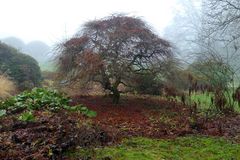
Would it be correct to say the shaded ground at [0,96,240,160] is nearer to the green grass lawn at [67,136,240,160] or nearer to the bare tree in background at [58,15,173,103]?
the green grass lawn at [67,136,240,160]

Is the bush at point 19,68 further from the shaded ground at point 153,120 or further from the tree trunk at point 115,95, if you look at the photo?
the tree trunk at point 115,95

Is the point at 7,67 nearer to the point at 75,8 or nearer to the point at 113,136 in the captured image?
the point at 113,136

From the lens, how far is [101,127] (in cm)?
727

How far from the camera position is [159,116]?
31.9ft

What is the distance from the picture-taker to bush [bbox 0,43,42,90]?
16.1m

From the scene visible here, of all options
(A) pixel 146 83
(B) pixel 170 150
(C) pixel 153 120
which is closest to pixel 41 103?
(C) pixel 153 120

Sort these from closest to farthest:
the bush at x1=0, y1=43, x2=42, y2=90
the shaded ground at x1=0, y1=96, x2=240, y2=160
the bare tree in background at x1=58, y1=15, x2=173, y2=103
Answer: the shaded ground at x1=0, y1=96, x2=240, y2=160, the bare tree in background at x1=58, y1=15, x2=173, y2=103, the bush at x1=0, y1=43, x2=42, y2=90

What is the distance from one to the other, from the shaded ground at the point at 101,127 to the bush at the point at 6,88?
285 centimetres

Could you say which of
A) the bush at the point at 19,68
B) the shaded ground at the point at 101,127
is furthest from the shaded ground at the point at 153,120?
the bush at the point at 19,68

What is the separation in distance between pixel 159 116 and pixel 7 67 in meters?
9.19

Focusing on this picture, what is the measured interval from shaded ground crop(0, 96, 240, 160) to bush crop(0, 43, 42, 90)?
5123 millimetres

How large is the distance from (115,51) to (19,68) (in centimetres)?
721

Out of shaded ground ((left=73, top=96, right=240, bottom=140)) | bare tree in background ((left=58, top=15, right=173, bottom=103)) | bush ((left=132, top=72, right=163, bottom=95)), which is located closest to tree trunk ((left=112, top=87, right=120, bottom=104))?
bare tree in background ((left=58, top=15, right=173, bottom=103))

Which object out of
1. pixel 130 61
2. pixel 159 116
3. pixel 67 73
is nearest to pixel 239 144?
pixel 159 116
